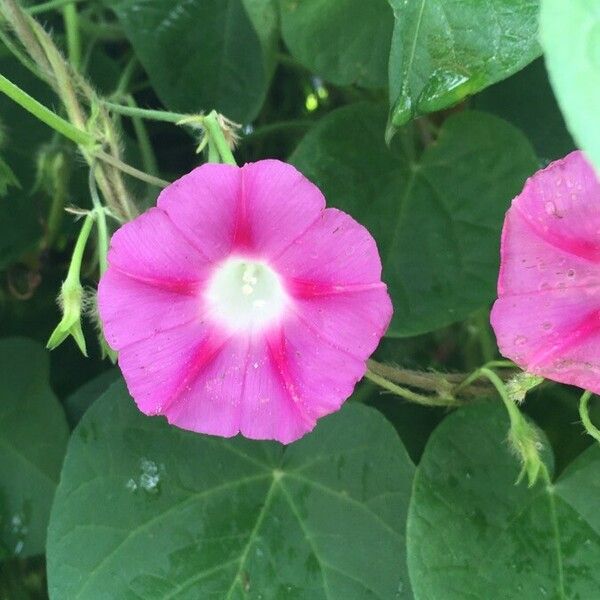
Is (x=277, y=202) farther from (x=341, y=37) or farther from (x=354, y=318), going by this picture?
(x=341, y=37)

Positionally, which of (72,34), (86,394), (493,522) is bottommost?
(493,522)

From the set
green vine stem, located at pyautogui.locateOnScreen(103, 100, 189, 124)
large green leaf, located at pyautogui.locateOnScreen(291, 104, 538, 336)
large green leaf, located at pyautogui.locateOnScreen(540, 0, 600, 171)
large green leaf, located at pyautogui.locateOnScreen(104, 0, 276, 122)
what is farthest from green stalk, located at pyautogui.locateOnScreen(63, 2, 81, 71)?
large green leaf, located at pyautogui.locateOnScreen(540, 0, 600, 171)

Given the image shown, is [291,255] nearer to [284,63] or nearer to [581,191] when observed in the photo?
[581,191]

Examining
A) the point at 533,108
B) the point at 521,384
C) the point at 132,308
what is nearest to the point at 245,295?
the point at 132,308

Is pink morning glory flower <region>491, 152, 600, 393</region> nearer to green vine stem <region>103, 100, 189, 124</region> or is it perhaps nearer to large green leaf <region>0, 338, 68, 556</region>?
green vine stem <region>103, 100, 189, 124</region>

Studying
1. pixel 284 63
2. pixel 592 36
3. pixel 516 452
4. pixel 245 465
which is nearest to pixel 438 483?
pixel 516 452

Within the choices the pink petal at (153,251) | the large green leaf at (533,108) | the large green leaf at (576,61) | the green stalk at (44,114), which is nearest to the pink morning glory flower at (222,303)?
the pink petal at (153,251)
